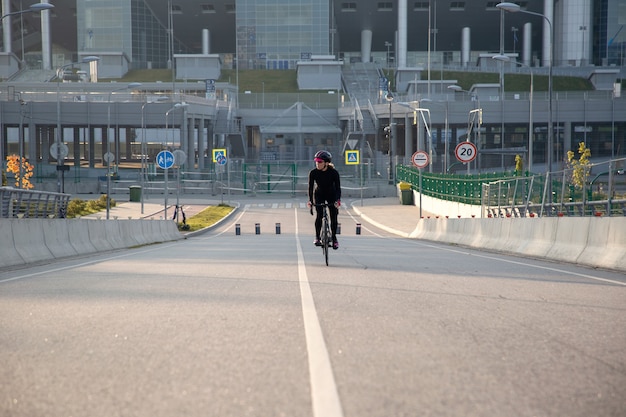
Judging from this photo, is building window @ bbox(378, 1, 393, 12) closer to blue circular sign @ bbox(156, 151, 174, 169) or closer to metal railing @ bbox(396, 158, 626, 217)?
metal railing @ bbox(396, 158, 626, 217)

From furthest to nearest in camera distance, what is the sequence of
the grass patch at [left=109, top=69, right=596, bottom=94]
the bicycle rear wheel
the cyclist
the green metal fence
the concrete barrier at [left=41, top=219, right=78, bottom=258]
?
the grass patch at [left=109, top=69, right=596, bottom=94], the green metal fence, the concrete barrier at [left=41, top=219, right=78, bottom=258], the cyclist, the bicycle rear wheel

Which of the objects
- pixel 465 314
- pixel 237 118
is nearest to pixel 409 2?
pixel 237 118

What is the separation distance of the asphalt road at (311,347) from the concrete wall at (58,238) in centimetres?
453

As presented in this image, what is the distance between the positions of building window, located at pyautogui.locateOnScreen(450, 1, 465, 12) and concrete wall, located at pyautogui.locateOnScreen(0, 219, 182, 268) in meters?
101

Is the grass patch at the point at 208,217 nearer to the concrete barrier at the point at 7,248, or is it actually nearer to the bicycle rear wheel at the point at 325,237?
the concrete barrier at the point at 7,248

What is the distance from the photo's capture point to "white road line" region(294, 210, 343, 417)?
15.7ft

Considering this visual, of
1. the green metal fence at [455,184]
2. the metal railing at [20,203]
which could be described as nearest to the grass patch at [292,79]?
the green metal fence at [455,184]

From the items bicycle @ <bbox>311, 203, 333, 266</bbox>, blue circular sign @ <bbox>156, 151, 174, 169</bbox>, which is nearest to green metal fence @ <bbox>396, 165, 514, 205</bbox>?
blue circular sign @ <bbox>156, 151, 174, 169</bbox>

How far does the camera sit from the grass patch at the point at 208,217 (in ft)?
154

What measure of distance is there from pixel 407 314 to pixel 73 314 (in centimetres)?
317

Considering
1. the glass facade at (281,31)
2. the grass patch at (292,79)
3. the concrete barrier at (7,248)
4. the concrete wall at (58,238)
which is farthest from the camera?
the glass facade at (281,31)

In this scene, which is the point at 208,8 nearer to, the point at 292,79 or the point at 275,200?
the point at 292,79

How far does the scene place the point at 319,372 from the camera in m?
5.68

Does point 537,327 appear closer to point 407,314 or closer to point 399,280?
point 407,314
